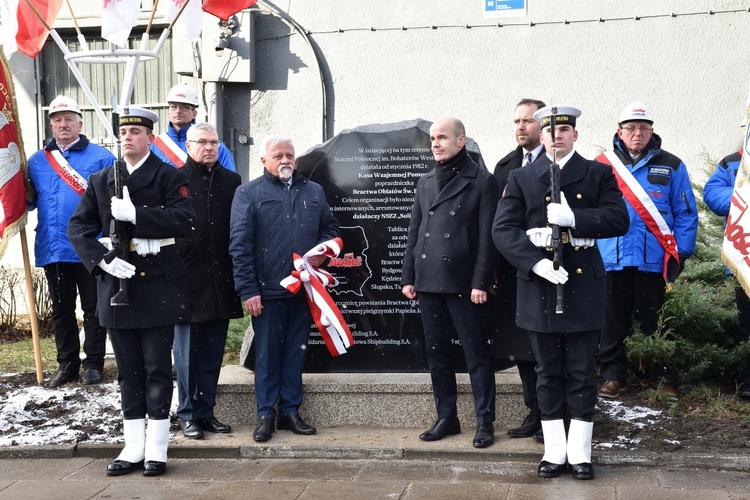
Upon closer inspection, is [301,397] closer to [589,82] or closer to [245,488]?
[245,488]

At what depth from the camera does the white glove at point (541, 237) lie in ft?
18.9

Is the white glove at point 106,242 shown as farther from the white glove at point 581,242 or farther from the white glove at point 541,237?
the white glove at point 581,242

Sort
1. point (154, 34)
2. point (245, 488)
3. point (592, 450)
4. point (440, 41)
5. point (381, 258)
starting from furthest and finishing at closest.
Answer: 1. point (154, 34)
2. point (440, 41)
3. point (381, 258)
4. point (592, 450)
5. point (245, 488)

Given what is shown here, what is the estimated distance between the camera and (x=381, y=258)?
7219 millimetres

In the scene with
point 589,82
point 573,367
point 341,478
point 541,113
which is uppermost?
point 589,82

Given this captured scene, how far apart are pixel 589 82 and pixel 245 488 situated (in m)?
6.23

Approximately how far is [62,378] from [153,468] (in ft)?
7.53

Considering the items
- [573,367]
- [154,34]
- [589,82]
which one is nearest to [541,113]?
[573,367]

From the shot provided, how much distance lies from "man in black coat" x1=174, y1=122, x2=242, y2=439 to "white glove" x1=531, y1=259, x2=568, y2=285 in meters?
2.17

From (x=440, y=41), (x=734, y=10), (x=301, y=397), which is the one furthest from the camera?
(x=440, y=41)

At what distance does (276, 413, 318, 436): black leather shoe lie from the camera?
21.9 feet

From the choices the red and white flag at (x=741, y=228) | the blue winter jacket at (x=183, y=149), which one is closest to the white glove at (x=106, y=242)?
the blue winter jacket at (x=183, y=149)

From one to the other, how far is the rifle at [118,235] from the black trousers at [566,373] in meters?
2.39

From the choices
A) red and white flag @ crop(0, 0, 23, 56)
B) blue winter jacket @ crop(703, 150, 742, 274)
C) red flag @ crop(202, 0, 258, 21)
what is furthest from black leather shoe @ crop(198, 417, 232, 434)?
blue winter jacket @ crop(703, 150, 742, 274)
